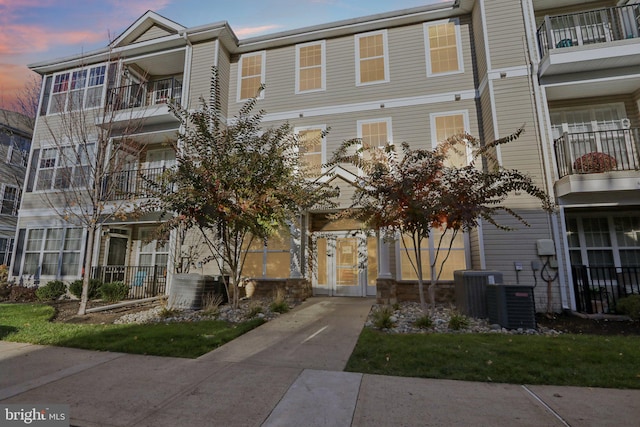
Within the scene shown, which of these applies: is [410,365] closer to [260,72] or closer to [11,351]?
[11,351]

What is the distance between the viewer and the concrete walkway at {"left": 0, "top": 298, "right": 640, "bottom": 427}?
2914 millimetres

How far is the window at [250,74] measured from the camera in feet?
39.3

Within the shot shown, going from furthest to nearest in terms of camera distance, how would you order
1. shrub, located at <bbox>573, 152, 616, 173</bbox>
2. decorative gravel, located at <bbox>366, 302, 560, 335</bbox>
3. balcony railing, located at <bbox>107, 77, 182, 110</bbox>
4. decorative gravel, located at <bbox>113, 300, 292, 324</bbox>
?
1. balcony railing, located at <bbox>107, 77, 182, 110</bbox>
2. shrub, located at <bbox>573, 152, 616, 173</bbox>
3. decorative gravel, located at <bbox>113, 300, 292, 324</bbox>
4. decorative gravel, located at <bbox>366, 302, 560, 335</bbox>

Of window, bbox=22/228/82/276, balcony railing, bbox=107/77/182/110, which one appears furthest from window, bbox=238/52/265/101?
window, bbox=22/228/82/276

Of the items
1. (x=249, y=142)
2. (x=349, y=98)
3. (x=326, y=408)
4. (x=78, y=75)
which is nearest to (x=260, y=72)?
(x=349, y=98)

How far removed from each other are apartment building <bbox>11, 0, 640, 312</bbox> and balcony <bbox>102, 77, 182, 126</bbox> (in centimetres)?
8

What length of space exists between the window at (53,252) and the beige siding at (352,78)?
778 centimetres

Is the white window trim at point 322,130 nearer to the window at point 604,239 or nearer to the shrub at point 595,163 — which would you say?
the shrub at point 595,163

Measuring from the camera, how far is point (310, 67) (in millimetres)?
11648

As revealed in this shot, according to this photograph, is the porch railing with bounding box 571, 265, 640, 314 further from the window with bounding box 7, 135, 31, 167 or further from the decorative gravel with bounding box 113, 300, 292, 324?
the window with bounding box 7, 135, 31, 167

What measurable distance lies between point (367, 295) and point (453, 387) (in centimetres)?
679

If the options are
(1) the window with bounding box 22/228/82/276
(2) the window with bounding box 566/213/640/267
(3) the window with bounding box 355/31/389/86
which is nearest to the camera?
(2) the window with bounding box 566/213/640/267

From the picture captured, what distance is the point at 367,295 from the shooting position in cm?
1035

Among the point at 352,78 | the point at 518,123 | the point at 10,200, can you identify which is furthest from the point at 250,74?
the point at 10,200
